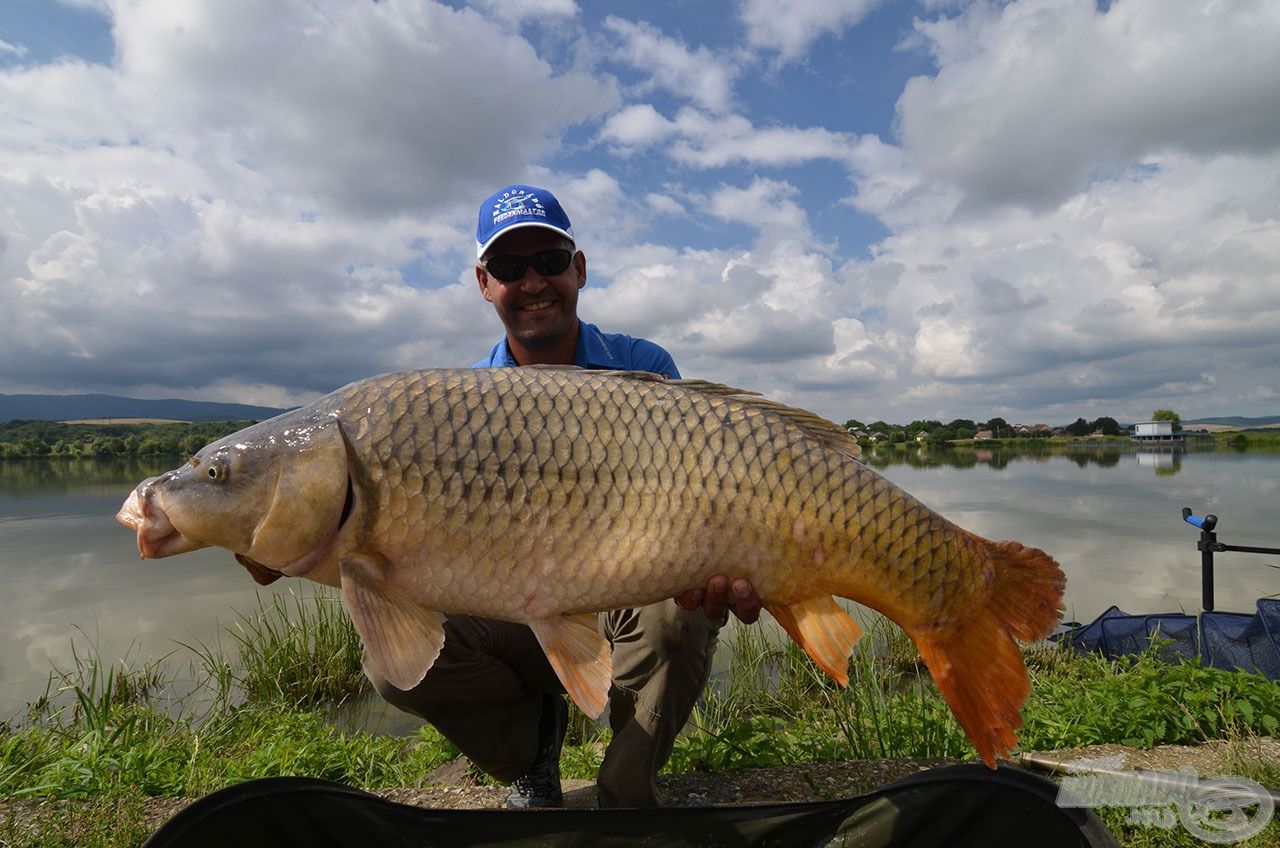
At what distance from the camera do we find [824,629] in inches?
59.4

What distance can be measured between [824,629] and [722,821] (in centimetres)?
47

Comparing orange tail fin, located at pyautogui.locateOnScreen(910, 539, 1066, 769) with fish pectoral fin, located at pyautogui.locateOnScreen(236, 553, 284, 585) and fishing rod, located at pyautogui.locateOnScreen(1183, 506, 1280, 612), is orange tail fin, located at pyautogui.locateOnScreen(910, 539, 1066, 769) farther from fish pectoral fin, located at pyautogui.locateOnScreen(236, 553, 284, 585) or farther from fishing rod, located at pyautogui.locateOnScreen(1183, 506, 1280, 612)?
fishing rod, located at pyautogui.locateOnScreen(1183, 506, 1280, 612)

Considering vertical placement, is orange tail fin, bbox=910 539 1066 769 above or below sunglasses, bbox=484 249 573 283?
below

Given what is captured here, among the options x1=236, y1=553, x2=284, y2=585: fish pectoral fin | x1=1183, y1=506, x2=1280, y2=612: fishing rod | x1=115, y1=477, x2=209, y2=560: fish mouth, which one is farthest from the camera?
x1=1183, y1=506, x2=1280, y2=612: fishing rod

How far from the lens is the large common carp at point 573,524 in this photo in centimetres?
138

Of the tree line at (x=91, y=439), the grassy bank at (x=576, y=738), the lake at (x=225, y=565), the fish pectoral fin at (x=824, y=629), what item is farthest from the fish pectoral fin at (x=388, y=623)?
the tree line at (x=91, y=439)

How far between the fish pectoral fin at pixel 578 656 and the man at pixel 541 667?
0.74 feet

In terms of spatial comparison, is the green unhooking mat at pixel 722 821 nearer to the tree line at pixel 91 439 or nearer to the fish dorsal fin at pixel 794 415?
the fish dorsal fin at pixel 794 415

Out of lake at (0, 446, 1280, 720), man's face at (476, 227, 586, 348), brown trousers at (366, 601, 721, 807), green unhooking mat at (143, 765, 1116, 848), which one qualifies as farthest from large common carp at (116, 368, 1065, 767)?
lake at (0, 446, 1280, 720)

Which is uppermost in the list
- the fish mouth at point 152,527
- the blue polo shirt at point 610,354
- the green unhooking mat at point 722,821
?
the blue polo shirt at point 610,354

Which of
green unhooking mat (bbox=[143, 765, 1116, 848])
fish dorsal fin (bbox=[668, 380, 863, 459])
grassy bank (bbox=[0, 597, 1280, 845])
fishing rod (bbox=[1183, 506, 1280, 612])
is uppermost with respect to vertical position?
fish dorsal fin (bbox=[668, 380, 863, 459])

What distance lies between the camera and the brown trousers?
1.87 meters

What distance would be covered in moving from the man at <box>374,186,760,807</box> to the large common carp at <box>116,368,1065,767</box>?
20 cm

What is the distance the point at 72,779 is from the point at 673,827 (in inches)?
66.5
